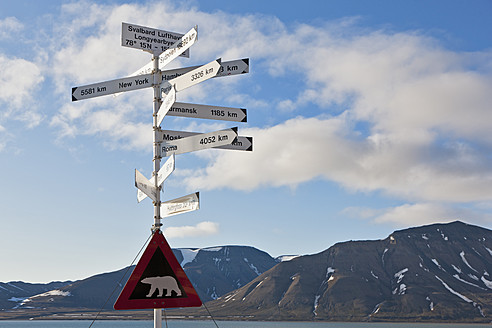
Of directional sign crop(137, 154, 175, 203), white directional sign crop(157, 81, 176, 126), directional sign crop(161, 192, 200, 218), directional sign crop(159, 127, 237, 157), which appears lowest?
directional sign crop(161, 192, 200, 218)

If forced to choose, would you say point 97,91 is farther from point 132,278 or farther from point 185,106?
point 132,278

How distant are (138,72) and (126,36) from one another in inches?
33.0

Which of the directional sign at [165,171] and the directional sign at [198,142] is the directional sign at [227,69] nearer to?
the directional sign at [198,142]

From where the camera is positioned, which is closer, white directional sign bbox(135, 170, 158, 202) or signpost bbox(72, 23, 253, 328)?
signpost bbox(72, 23, 253, 328)

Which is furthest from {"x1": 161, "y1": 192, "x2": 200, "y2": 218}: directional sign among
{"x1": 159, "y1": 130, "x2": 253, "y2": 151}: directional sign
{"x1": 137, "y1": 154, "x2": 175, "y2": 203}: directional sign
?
{"x1": 159, "y1": 130, "x2": 253, "y2": 151}: directional sign

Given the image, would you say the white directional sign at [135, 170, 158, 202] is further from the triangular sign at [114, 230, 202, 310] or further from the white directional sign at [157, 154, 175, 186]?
the triangular sign at [114, 230, 202, 310]

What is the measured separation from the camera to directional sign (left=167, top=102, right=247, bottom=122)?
36.4ft

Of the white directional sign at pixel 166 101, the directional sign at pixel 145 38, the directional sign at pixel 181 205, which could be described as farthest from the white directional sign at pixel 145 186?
the directional sign at pixel 145 38

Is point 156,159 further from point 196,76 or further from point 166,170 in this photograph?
point 196,76

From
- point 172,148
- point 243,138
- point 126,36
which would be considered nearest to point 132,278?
point 172,148

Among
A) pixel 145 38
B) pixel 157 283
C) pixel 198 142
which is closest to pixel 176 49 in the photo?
pixel 145 38

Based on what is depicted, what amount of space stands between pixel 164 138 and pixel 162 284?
2710 mm

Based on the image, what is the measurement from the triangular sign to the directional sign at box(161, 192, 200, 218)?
449mm

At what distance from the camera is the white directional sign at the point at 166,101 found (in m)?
10.0
